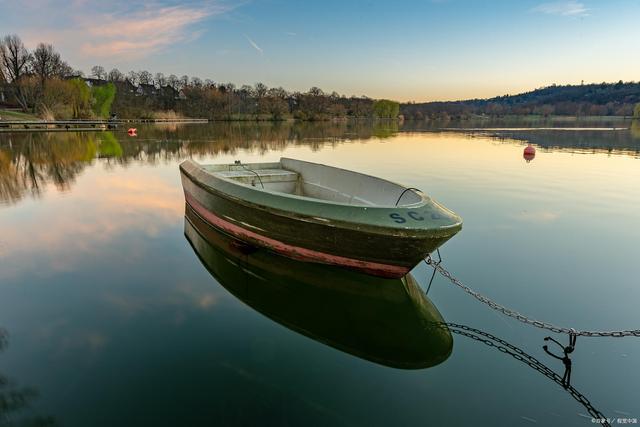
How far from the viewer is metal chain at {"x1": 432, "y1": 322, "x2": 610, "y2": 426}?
3.22 metres

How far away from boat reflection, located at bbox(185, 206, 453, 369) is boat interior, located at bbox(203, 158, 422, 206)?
Result: 148 centimetres

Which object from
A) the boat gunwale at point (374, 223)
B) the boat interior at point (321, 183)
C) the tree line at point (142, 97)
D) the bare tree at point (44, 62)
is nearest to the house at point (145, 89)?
the tree line at point (142, 97)

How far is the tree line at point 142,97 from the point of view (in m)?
49.2

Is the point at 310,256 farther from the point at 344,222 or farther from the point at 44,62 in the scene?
the point at 44,62

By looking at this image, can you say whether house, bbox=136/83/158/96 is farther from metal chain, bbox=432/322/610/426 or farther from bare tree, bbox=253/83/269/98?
metal chain, bbox=432/322/610/426

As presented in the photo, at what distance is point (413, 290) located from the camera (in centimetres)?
539

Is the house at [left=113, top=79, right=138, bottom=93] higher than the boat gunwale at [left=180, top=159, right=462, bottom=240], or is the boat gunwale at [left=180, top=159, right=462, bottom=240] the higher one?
the house at [left=113, top=79, right=138, bottom=93]

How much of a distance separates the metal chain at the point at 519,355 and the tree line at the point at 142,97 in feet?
179

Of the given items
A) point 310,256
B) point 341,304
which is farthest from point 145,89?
point 341,304

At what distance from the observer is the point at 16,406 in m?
3.14

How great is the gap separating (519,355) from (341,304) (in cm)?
212

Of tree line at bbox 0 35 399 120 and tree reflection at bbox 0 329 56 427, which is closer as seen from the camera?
tree reflection at bbox 0 329 56 427

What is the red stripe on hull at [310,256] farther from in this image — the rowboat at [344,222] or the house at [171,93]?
the house at [171,93]

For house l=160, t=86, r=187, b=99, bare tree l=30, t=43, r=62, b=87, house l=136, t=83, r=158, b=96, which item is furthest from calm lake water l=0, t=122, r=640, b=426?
house l=136, t=83, r=158, b=96
